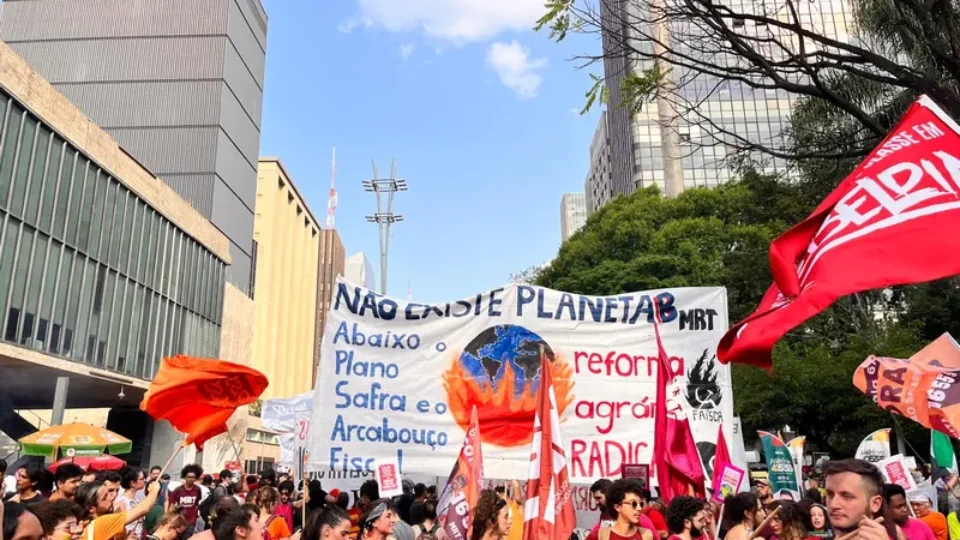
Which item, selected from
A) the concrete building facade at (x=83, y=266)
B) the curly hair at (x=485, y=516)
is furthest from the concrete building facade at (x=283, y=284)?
the curly hair at (x=485, y=516)

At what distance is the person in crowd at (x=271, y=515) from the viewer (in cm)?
832

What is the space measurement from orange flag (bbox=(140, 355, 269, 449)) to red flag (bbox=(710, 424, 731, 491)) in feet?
16.7

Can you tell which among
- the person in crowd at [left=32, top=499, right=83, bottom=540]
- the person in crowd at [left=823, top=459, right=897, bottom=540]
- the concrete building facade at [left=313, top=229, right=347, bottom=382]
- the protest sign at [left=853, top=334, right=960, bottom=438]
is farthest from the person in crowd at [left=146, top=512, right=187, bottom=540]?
the concrete building facade at [left=313, top=229, right=347, bottom=382]

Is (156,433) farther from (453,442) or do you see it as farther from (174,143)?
(453,442)

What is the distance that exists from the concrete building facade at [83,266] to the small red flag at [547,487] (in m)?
14.3

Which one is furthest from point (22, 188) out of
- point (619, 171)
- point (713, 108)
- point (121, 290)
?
point (619, 171)

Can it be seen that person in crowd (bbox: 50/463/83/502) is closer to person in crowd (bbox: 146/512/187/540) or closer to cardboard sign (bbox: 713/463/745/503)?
person in crowd (bbox: 146/512/187/540)

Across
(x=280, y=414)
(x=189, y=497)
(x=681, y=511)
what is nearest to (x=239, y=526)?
(x=681, y=511)

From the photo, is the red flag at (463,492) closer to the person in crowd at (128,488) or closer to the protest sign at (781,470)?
the protest sign at (781,470)

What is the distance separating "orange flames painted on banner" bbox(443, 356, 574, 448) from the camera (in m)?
8.34

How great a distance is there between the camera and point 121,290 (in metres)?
28.7

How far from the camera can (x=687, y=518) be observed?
5836mm

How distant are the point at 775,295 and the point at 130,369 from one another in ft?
97.0

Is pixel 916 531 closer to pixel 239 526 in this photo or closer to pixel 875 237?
pixel 875 237
